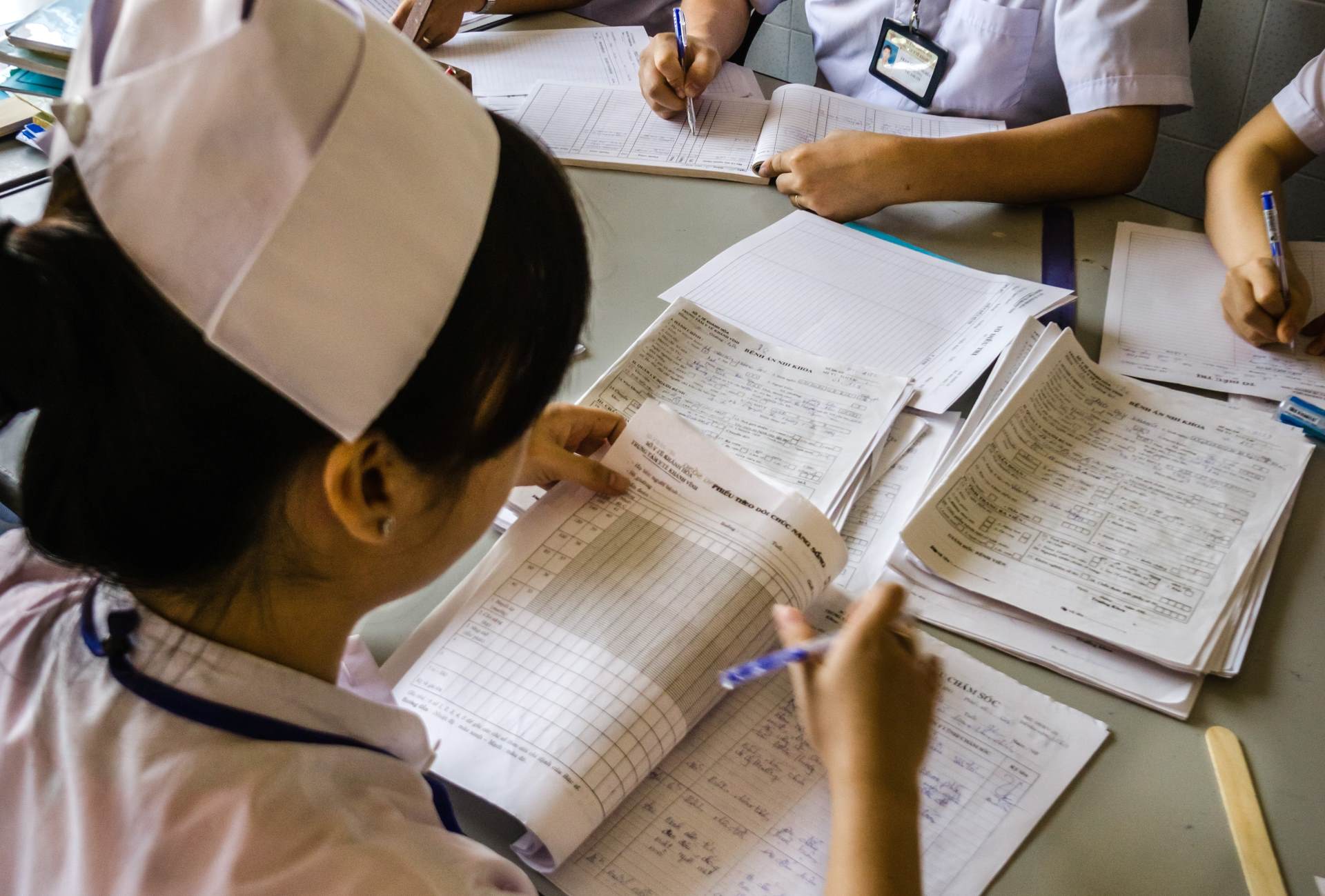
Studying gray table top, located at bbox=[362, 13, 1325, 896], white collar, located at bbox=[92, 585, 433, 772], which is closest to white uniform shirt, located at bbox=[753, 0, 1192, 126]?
gray table top, located at bbox=[362, 13, 1325, 896]

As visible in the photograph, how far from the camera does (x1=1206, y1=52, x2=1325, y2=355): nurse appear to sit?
1024 mm

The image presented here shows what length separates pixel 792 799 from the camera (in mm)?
650

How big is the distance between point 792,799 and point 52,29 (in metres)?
1.43

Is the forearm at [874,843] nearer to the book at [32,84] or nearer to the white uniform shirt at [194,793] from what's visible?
the white uniform shirt at [194,793]

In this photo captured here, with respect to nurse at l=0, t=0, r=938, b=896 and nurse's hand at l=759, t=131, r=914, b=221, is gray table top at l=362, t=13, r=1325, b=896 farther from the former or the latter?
nurse's hand at l=759, t=131, r=914, b=221

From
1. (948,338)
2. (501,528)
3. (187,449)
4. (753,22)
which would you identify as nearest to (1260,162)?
(948,338)

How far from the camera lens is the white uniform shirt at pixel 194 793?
467 mm

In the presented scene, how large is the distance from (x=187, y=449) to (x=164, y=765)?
16cm

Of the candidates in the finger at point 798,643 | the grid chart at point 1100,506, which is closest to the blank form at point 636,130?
the grid chart at point 1100,506

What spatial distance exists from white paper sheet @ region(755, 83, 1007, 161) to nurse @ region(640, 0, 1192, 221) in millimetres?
63

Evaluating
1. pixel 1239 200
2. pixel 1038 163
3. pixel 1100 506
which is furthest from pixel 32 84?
pixel 1239 200

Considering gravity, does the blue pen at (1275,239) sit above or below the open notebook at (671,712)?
above

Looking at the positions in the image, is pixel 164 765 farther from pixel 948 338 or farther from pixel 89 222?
pixel 948 338

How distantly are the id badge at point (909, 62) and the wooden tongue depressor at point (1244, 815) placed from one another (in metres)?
1.06
